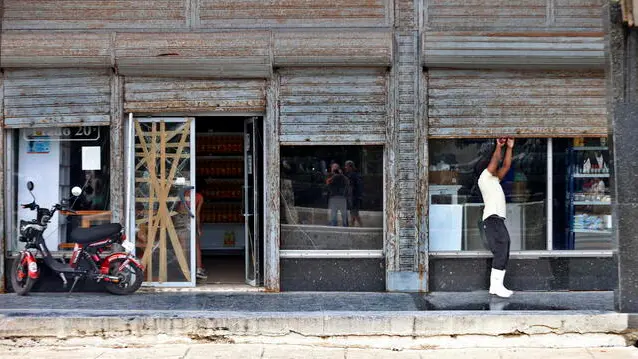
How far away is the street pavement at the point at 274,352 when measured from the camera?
320 inches

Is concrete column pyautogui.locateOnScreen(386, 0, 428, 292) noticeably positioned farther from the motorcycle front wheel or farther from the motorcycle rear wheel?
the motorcycle rear wheel

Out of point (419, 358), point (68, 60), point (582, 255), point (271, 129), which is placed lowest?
point (419, 358)

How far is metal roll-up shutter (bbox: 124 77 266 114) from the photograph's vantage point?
10.4m

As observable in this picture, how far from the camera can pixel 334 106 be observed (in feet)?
34.3

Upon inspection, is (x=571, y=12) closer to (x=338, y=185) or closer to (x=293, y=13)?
(x=293, y=13)

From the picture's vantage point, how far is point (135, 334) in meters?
8.53

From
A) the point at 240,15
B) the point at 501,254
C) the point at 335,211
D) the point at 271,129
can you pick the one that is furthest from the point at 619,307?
the point at 240,15

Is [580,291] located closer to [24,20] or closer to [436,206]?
[436,206]

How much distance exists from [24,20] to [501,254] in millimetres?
6542

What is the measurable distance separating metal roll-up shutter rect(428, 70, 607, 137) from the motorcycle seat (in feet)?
13.4

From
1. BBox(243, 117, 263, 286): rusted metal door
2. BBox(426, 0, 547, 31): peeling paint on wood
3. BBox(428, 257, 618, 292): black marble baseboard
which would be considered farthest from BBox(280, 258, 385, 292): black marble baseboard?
BBox(426, 0, 547, 31): peeling paint on wood

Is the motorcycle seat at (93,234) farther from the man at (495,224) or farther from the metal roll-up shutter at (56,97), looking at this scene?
the man at (495,224)

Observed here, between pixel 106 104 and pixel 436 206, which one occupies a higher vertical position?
pixel 106 104

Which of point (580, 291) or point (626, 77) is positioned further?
point (580, 291)
